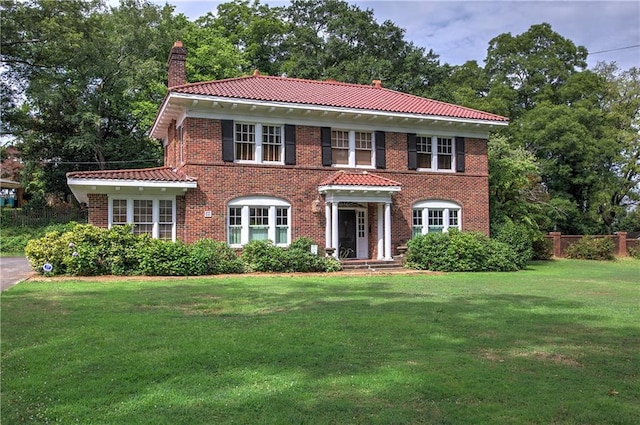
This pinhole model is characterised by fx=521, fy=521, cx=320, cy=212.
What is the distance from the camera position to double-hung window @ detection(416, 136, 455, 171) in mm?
22234

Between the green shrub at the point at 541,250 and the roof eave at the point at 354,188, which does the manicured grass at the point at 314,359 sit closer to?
the roof eave at the point at 354,188

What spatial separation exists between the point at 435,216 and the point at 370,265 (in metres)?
4.40

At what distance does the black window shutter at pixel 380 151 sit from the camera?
69.7 feet

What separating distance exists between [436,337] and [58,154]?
34.1 m

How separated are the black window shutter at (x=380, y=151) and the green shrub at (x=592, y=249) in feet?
50.5

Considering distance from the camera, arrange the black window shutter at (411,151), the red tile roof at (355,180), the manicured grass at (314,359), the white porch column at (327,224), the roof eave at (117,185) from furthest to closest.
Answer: the black window shutter at (411,151) → the white porch column at (327,224) → the red tile roof at (355,180) → the roof eave at (117,185) → the manicured grass at (314,359)

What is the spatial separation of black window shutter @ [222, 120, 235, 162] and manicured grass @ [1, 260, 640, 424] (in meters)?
7.97

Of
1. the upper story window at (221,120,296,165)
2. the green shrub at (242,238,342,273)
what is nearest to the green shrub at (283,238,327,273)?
the green shrub at (242,238,342,273)

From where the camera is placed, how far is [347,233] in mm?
21578

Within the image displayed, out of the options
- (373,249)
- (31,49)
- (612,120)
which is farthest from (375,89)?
(612,120)

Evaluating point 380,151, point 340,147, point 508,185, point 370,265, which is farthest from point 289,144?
point 508,185

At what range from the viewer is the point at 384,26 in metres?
44.8

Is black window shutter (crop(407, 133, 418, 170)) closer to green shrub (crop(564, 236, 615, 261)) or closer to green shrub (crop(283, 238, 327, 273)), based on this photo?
green shrub (crop(283, 238, 327, 273))

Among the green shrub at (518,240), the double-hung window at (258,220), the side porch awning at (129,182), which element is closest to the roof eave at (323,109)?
the side porch awning at (129,182)
